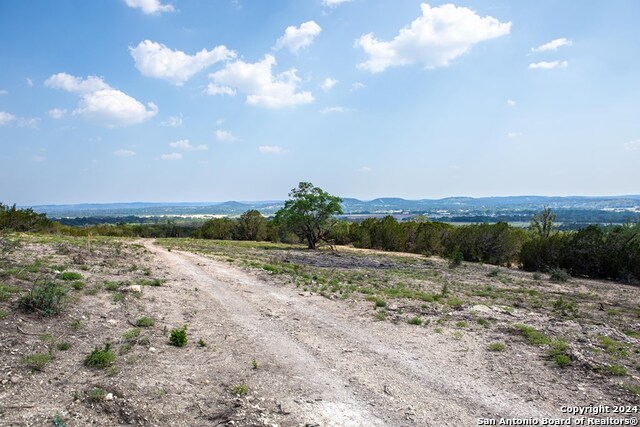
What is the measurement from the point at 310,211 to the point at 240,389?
43303 millimetres

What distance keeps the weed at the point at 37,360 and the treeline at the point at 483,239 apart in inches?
1387

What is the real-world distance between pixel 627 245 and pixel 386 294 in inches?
1119

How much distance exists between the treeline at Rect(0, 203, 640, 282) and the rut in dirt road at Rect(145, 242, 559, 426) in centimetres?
2812

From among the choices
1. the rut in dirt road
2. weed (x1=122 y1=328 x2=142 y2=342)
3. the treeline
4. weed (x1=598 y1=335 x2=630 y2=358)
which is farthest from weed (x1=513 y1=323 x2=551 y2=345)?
the treeline

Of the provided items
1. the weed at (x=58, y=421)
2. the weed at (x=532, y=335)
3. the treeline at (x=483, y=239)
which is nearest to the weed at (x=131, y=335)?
the weed at (x=58, y=421)

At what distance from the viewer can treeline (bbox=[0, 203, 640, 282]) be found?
3581 centimetres

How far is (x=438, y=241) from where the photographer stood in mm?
56688

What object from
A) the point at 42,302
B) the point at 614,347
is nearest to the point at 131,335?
the point at 42,302

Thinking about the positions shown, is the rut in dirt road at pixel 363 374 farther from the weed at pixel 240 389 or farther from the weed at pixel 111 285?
the weed at pixel 111 285

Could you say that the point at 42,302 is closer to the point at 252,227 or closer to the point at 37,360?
the point at 37,360

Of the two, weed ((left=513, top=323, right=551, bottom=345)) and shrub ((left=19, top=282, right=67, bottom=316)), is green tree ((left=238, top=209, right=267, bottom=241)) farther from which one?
weed ((left=513, top=323, right=551, bottom=345))

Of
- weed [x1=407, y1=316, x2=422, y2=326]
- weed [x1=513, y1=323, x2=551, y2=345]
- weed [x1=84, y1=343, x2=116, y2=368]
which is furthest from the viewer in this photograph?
weed [x1=407, y1=316, x2=422, y2=326]

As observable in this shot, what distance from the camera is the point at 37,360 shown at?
863cm

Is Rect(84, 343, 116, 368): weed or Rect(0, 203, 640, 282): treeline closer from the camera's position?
Rect(84, 343, 116, 368): weed
